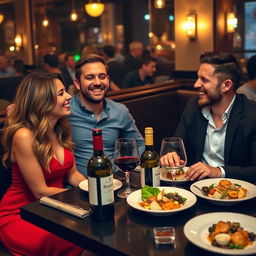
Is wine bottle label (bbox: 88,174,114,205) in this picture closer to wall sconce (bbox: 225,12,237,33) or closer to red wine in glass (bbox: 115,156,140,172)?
red wine in glass (bbox: 115,156,140,172)

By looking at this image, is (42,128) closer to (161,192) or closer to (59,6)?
(161,192)

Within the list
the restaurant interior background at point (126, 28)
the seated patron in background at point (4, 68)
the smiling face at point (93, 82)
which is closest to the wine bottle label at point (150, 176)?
the smiling face at point (93, 82)

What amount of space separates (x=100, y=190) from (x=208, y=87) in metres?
1.35

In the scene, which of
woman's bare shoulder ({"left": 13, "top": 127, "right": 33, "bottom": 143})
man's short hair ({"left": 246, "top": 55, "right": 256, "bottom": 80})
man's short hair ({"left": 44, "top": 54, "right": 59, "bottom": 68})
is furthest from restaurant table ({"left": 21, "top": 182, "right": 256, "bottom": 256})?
man's short hair ({"left": 44, "top": 54, "right": 59, "bottom": 68})

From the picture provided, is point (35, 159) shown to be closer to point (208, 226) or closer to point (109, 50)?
point (208, 226)

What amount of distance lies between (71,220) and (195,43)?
5124mm

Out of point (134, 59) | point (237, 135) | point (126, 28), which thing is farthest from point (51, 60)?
point (126, 28)

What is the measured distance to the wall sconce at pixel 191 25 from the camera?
620cm

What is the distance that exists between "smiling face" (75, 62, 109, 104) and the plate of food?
1164mm

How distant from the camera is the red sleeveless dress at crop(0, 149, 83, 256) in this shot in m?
2.16

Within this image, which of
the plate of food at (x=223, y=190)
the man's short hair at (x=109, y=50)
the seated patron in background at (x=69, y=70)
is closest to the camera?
the plate of food at (x=223, y=190)

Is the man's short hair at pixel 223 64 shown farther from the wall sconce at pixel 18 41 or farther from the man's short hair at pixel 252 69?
the wall sconce at pixel 18 41

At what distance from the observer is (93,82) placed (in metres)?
2.89

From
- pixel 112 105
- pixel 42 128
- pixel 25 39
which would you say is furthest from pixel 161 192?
pixel 25 39
